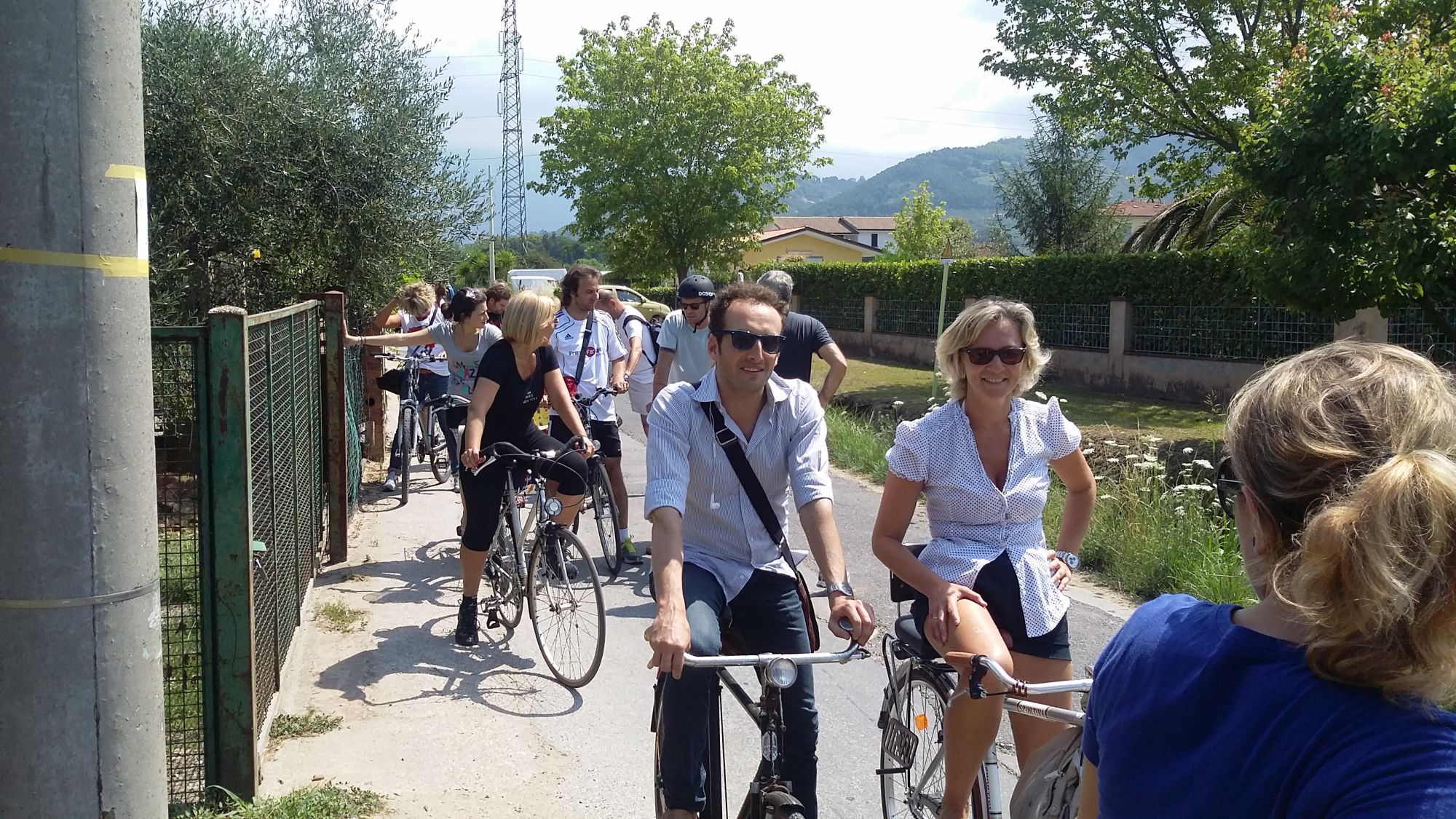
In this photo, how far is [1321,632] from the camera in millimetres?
1438

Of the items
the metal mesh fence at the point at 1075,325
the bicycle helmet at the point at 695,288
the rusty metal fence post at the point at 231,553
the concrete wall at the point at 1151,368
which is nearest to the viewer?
the rusty metal fence post at the point at 231,553

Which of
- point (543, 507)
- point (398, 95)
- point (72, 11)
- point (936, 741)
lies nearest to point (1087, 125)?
point (398, 95)

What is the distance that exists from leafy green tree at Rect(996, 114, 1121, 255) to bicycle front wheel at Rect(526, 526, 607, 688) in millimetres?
44864

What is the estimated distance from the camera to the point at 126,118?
2.39 m

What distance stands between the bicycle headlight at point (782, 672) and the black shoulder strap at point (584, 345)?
5.60 meters

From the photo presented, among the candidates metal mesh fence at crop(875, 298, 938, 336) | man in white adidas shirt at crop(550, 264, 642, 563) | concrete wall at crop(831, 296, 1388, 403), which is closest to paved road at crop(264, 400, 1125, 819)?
man in white adidas shirt at crop(550, 264, 642, 563)

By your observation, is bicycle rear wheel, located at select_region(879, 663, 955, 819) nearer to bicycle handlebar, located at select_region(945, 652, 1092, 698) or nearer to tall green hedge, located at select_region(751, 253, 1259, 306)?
bicycle handlebar, located at select_region(945, 652, 1092, 698)

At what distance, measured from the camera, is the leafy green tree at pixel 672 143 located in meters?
41.7

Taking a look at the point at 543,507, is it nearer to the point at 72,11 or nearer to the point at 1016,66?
the point at 72,11

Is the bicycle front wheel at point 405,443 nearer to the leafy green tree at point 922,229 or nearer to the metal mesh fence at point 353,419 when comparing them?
the metal mesh fence at point 353,419

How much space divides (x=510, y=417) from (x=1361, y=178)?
27.3 ft

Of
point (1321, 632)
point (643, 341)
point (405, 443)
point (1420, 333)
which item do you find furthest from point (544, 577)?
point (1420, 333)

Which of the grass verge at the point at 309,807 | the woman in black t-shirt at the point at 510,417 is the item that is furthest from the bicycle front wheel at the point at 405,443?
the grass verge at the point at 309,807

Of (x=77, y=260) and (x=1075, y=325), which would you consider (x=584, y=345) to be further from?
(x=1075, y=325)
